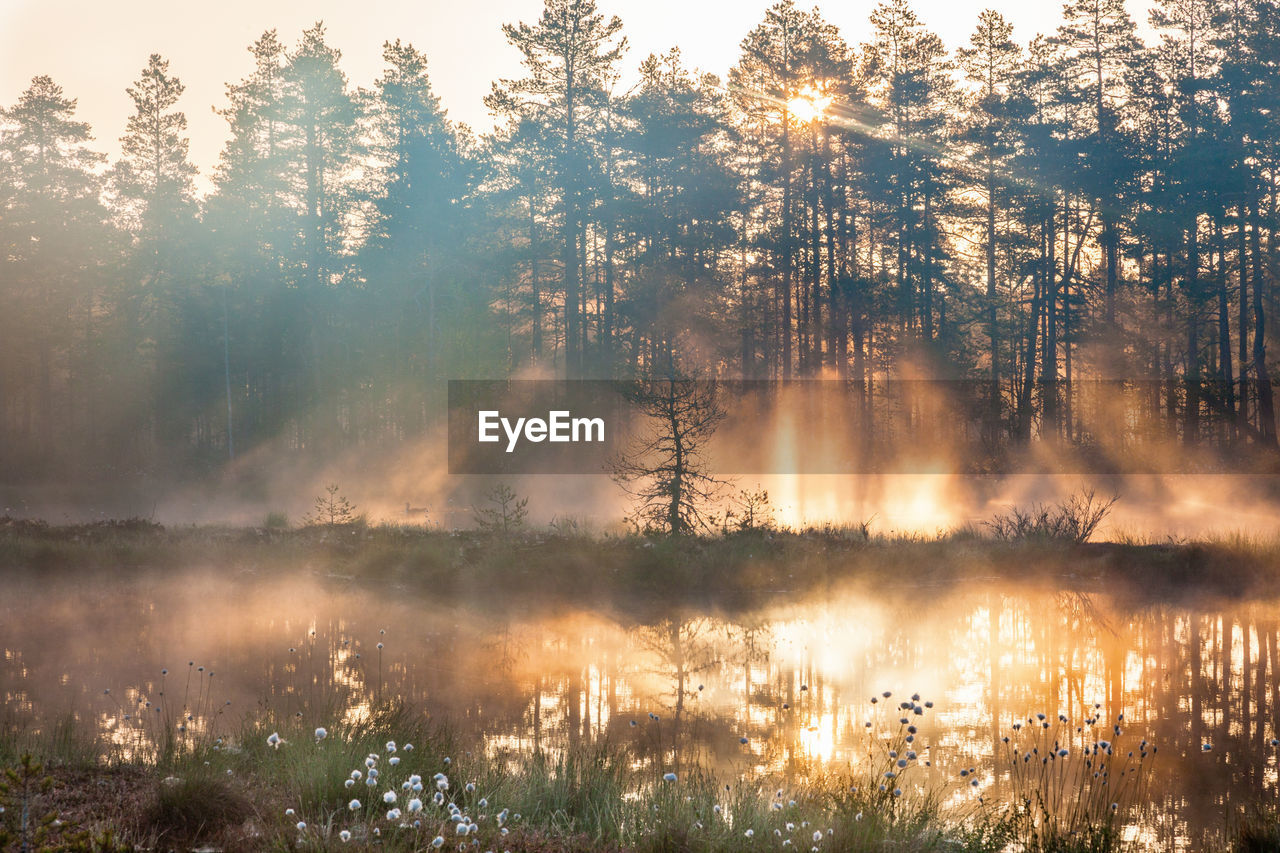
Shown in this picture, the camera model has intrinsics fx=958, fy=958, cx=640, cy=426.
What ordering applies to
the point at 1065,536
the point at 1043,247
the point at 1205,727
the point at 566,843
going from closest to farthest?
the point at 566,843, the point at 1205,727, the point at 1065,536, the point at 1043,247

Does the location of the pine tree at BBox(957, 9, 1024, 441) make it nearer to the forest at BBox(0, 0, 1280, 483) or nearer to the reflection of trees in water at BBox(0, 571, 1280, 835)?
the forest at BBox(0, 0, 1280, 483)

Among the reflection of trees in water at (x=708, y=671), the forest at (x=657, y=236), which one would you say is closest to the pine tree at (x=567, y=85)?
the forest at (x=657, y=236)

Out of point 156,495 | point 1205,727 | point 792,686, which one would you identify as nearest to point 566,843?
point 792,686

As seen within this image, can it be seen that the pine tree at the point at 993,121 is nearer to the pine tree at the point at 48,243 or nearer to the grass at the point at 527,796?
the grass at the point at 527,796

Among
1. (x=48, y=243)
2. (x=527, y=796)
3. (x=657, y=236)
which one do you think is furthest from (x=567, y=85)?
(x=527, y=796)

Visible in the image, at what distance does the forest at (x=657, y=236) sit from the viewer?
36.9 metres

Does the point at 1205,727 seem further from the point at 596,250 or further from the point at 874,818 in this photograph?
the point at 596,250

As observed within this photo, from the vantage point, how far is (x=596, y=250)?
45.5 metres

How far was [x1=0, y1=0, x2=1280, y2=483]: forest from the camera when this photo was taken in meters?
36.9

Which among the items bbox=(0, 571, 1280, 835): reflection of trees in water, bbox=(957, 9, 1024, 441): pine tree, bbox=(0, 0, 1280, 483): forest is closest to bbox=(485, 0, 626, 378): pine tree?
bbox=(0, 0, 1280, 483): forest

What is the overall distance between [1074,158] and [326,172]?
31795 millimetres

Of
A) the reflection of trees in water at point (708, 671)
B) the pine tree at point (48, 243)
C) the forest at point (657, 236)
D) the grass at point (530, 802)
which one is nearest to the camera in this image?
the grass at point (530, 802)

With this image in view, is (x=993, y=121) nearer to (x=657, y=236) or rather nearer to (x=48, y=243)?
(x=657, y=236)

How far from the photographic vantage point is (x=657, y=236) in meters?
41.7
